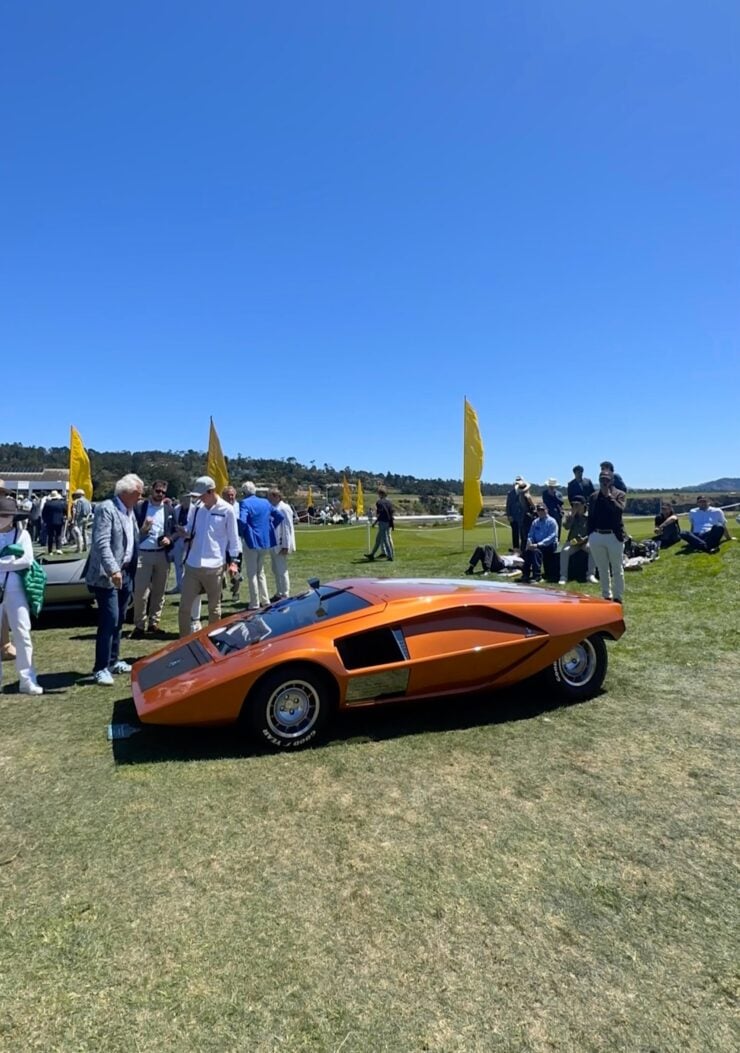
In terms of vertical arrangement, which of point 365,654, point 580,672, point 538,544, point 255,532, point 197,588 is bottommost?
point 580,672

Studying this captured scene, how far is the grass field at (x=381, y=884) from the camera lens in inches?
90.2

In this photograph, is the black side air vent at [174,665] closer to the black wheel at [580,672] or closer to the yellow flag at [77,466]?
the black wheel at [580,672]

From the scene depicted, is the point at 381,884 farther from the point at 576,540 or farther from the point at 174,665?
the point at 576,540

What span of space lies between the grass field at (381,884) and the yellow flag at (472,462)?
37.7 ft

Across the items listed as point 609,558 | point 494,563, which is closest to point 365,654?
point 609,558

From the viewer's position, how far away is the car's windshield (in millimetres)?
4816

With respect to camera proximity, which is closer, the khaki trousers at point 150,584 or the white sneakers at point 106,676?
the white sneakers at point 106,676

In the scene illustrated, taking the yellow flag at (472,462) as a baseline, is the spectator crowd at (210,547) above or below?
below

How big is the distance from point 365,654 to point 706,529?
1124 cm

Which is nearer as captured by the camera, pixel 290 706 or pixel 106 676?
pixel 290 706

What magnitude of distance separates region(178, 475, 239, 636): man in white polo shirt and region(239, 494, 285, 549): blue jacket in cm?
157

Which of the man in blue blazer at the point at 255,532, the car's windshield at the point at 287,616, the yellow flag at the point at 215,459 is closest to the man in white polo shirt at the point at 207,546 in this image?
the man in blue blazer at the point at 255,532

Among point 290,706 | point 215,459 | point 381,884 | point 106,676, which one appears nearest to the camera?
point 381,884

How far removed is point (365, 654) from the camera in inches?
185
